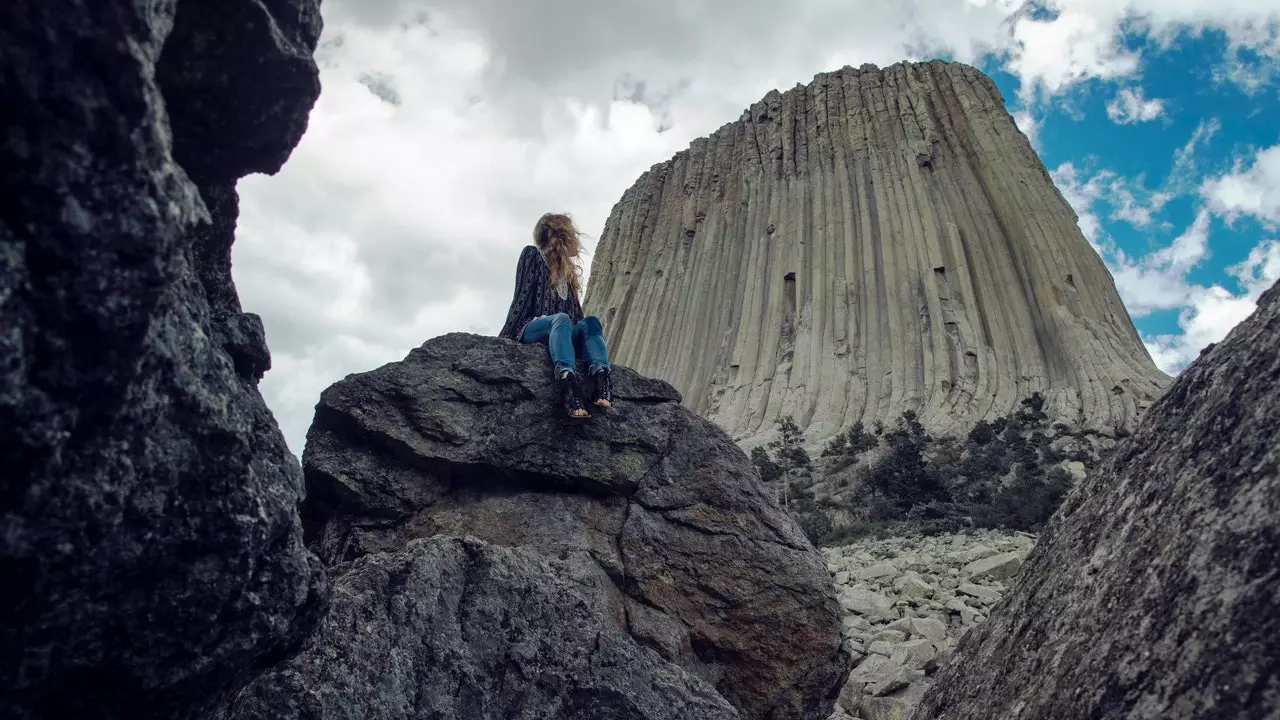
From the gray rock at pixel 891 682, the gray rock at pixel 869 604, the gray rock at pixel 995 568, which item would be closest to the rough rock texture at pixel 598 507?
the gray rock at pixel 891 682

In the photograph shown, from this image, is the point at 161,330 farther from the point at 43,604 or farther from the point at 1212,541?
the point at 1212,541

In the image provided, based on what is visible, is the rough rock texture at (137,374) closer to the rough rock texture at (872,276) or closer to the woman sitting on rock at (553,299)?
the woman sitting on rock at (553,299)

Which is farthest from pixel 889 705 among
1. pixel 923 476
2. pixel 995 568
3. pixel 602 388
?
pixel 923 476

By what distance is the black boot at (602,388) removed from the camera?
4340 millimetres

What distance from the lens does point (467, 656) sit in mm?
2457

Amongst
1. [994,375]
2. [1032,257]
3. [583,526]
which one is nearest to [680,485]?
[583,526]

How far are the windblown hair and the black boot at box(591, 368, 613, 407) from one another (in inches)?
30.8

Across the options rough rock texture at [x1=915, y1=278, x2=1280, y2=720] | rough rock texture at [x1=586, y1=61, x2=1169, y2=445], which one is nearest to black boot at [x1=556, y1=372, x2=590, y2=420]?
rough rock texture at [x1=915, y1=278, x2=1280, y2=720]

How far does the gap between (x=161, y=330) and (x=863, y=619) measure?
609 cm

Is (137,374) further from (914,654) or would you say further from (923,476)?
(923,476)

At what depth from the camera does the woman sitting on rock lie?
4.46m

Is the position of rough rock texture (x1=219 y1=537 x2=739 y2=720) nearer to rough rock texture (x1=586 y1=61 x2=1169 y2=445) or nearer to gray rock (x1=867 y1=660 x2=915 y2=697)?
gray rock (x1=867 y1=660 x2=915 y2=697)

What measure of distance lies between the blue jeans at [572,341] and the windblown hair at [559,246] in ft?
1.19

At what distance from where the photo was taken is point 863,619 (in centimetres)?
659
